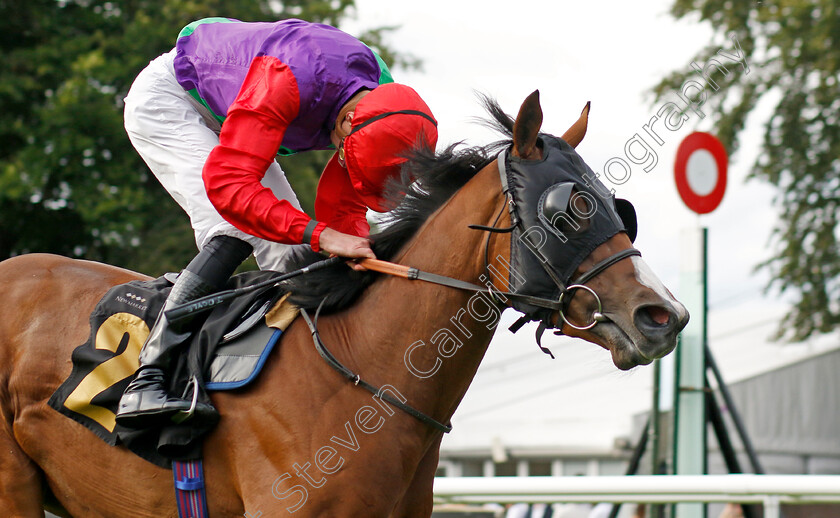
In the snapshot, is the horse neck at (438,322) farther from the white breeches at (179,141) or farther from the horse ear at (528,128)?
the white breeches at (179,141)

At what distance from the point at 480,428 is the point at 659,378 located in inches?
289

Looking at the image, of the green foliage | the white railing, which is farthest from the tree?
the white railing

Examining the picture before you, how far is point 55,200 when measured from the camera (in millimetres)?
9828

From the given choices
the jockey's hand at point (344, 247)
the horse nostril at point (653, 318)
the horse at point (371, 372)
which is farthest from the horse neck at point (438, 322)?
the horse nostril at point (653, 318)

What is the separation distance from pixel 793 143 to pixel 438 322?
10774 millimetres

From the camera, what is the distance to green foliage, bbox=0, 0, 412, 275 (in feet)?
30.5

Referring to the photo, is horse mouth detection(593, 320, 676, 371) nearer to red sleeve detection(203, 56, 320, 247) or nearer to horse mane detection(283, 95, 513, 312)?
horse mane detection(283, 95, 513, 312)

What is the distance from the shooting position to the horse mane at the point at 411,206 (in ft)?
8.79

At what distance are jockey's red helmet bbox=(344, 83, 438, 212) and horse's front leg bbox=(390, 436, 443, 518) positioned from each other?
0.81 m

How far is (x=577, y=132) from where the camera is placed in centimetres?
271

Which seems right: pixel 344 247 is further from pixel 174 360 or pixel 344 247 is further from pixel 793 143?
pixel 793 143

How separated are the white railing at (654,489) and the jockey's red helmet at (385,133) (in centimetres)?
156

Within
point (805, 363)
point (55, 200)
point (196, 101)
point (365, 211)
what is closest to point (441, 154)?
point (365, 211)

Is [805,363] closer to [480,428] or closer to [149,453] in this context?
[480,428]
